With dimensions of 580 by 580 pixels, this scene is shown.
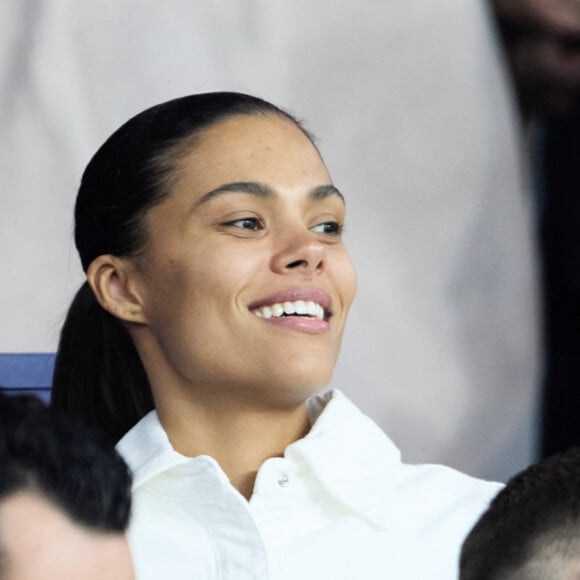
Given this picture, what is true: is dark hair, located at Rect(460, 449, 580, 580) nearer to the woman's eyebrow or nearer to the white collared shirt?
the white collared shirt

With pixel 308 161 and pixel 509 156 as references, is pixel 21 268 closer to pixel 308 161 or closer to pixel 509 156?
pixel 308 161

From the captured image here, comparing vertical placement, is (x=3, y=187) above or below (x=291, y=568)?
above

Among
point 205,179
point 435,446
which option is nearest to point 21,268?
point 205,179

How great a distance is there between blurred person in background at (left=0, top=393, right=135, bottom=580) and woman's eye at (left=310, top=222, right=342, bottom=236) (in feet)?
0.52

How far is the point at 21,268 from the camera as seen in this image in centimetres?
68

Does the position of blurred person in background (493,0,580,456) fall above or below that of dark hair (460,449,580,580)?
above

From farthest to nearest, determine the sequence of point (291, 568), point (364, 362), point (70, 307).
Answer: point (364, 362)
point (70, 307)
point (291, 568)

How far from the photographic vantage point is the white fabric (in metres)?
0.72

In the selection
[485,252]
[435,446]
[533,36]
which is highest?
[533,36]

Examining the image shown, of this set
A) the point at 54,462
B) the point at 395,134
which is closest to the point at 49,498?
the point at 54,462

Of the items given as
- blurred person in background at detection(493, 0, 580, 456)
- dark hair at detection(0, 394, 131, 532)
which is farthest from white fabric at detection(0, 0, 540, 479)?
dark hair at detection(0, 394, 131, 532)

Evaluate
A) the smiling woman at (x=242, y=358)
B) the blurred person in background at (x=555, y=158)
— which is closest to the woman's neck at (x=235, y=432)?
the smiling woman at (x=242, y=358)

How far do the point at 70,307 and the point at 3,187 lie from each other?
0.35 ft

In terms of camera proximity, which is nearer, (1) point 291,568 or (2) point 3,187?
(1) point 291,568
